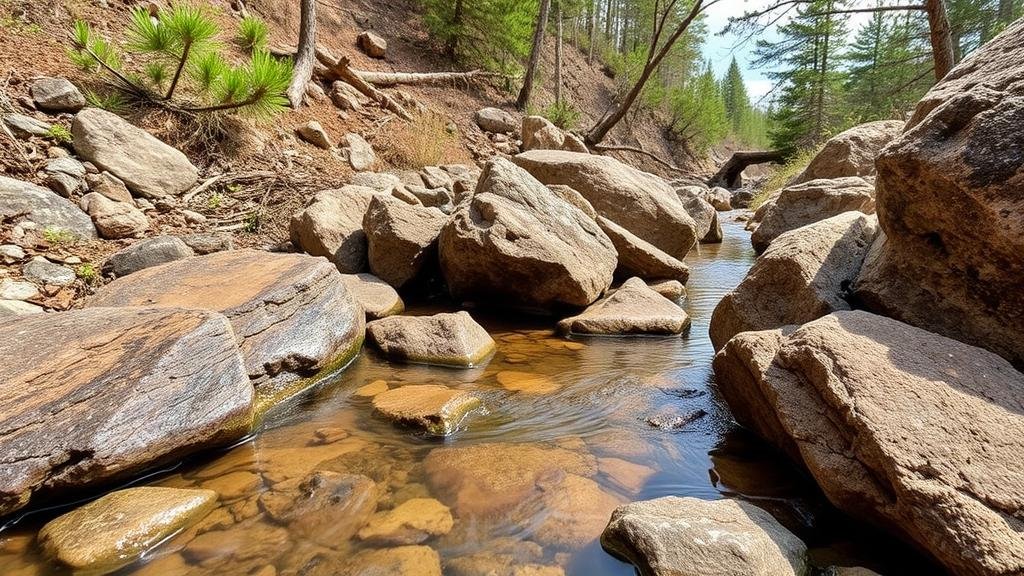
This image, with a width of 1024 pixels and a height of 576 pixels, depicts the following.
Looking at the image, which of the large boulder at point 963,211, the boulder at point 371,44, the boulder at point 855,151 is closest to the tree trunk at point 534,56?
the boulder at point 371,44

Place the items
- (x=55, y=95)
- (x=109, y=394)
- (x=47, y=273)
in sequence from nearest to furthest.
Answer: (x=109, y=394) → (x=47, y=273) → (x=55, y=95)

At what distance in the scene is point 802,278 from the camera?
9.14 feet

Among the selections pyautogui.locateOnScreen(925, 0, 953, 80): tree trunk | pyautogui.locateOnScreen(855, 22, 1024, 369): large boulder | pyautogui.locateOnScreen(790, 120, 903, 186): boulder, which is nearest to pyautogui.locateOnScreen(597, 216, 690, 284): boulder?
pyautogui.locateOnScreen(855, 22, 1024, 369): large boulder

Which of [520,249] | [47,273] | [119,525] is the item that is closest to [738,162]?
[520,249]

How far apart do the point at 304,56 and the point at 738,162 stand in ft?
51.6

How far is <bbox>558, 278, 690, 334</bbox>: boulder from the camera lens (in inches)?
162

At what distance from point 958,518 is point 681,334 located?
283 centimetres

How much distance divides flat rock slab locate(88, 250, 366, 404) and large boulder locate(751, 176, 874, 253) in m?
5.14

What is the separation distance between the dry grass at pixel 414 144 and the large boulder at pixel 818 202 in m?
5.87

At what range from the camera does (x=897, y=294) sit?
2.49 m

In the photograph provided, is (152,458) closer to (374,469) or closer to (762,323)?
(374,469)

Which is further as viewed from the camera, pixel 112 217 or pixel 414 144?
pixel 414 144

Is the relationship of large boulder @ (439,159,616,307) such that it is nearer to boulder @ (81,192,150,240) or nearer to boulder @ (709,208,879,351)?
boulder @ (709,208,879,351)

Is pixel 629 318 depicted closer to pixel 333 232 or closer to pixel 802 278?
pixel 802 278
